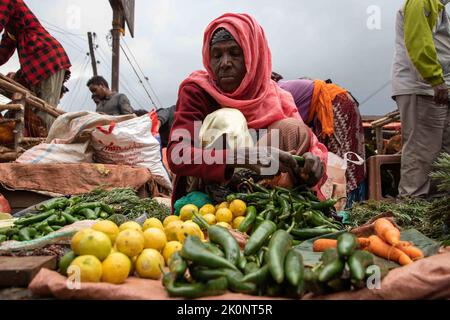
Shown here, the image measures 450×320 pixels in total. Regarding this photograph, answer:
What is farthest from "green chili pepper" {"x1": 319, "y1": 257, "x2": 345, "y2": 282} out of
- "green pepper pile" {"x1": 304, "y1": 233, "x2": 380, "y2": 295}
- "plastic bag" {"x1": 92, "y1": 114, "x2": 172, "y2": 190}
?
"plastic bag" {"x1": 92, "y1": 114, "x2": 172, "y2": 190}

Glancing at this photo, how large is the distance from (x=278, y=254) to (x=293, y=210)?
1.09 m

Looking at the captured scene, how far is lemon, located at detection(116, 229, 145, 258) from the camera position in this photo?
1.82m

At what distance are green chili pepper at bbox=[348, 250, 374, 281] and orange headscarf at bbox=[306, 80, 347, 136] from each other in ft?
12.2

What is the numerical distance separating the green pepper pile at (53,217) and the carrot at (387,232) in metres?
2.41

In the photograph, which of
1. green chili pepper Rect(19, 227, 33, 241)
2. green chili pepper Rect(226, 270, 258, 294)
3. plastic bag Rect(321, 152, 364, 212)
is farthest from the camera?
plastic bag Rect(321, 152, 364, 212)

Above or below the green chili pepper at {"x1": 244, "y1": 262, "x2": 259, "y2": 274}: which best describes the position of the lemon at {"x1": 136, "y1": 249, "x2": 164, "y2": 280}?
below

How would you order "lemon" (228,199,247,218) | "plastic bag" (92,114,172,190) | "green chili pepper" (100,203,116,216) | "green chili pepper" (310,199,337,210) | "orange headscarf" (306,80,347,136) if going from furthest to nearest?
"plastic bag" (92,114,172,190), "orange headscarf" (306,80,347,136), "green chili pepper" (100,203,116,216), "green chili pepper" (310,199,337,210), "lemon" (228,199,247,218)

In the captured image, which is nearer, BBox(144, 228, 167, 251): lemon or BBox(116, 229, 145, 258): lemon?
BBox(116, 229, 145, 258): lemon

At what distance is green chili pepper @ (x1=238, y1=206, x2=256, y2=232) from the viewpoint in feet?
8.27

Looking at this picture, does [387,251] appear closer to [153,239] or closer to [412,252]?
[412,252]

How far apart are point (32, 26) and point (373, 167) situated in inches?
207

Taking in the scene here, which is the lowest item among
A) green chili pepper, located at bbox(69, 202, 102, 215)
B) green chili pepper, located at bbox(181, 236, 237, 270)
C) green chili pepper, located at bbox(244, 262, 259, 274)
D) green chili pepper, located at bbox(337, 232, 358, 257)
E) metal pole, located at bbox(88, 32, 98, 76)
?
green chili pepper, located at bbox(69, 202, 102, 215)

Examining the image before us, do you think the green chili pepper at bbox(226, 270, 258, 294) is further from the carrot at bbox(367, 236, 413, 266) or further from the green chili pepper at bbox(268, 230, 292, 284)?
the carrot at bbox(367, 236, 413, 266)

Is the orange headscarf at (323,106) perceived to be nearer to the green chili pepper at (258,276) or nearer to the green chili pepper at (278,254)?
the green chili pepper at (278,254)
